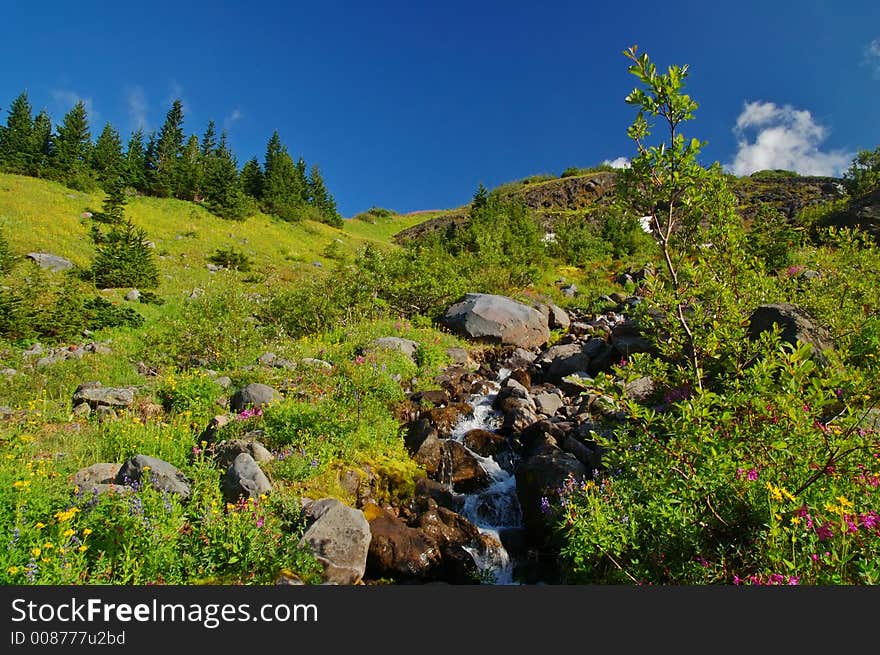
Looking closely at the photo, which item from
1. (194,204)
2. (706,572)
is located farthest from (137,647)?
(194,204)

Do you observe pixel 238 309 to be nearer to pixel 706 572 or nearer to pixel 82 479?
pixel 82 479

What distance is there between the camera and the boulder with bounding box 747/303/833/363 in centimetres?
852

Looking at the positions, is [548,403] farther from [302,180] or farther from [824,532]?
[302,180]

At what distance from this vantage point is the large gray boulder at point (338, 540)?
5.39m

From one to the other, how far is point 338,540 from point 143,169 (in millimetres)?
56260

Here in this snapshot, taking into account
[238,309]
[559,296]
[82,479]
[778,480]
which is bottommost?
[778,480]

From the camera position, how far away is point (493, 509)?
25.9ft

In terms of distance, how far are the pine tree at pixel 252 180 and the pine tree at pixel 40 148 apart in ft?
55.0

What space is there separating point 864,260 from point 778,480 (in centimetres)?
786

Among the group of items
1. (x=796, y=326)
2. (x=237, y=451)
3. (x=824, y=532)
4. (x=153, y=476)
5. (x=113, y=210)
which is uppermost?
(x=113, y=210)

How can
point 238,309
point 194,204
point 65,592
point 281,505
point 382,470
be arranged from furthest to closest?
point 194,204, point 238,309, point 382,470, point 281,505, point 65,592

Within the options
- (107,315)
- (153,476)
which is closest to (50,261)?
(107,315)

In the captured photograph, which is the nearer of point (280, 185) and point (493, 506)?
point (493, 506)

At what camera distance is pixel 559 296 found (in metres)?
23.5
